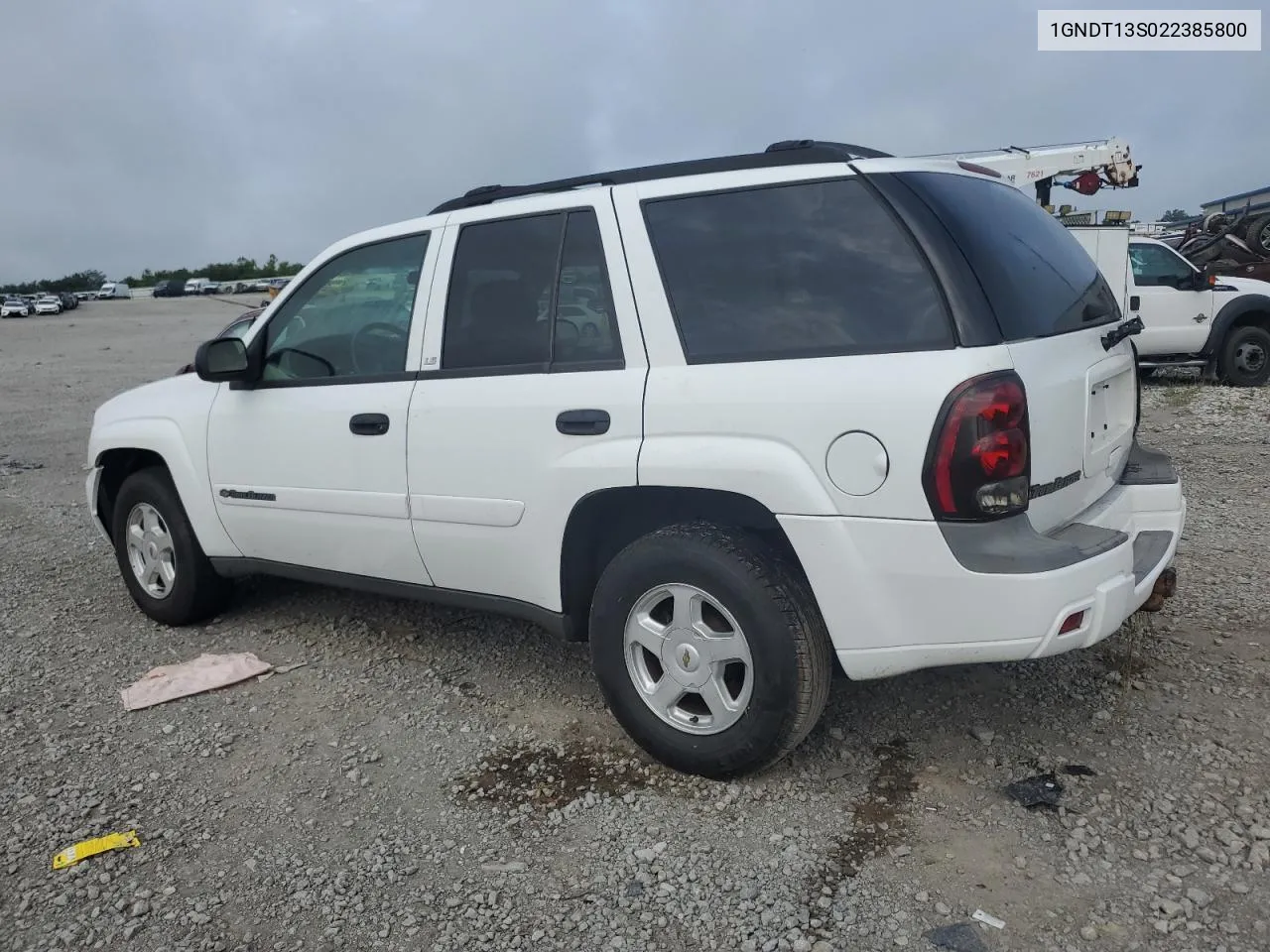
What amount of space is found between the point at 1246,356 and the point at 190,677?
1161cm

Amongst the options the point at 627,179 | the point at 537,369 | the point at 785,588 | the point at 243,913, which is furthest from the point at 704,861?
the point at 627,179

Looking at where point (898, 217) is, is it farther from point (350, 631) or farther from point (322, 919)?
point (350, 631)

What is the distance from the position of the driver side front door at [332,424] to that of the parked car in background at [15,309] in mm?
50510

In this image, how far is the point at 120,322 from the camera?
38.1 meters

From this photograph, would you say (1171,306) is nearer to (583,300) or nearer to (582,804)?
(583,300)

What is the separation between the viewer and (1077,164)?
12719 millimetres

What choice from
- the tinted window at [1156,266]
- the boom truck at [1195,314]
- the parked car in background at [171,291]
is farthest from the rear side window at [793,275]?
the parked car in background at [171,291]

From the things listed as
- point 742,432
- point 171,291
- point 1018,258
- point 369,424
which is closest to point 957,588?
point 742,432

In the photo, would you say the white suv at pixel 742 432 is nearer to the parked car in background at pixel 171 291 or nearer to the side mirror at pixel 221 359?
the side mirror at pixel 221 359

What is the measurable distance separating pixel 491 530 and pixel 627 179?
1.30 metres

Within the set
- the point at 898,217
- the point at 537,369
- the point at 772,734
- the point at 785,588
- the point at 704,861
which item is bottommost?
the point at 704,861

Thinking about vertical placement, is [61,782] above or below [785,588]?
below

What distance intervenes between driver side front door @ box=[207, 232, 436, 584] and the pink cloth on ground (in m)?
0.47

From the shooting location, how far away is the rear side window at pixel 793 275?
287cm
